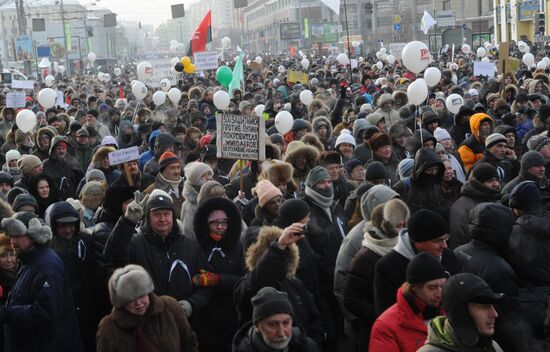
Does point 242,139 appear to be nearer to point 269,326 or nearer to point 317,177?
point 317,177

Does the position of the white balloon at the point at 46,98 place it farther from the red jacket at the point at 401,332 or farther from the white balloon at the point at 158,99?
the red jacket at the point at 401,332

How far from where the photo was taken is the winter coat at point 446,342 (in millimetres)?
3700

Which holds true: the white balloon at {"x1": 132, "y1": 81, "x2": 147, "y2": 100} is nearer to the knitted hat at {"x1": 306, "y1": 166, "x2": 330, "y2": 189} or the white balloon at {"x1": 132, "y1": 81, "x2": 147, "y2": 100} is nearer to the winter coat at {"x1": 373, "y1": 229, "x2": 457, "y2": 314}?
the knitted hat at {"x1": 306, "y1": 166, "x2": 330, "y2": 189}

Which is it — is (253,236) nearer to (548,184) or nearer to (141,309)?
(141,309)

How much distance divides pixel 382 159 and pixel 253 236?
11.5ft

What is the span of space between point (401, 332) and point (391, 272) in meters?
0.62

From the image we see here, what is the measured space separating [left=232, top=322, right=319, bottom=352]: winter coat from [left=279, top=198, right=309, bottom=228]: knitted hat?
127cm

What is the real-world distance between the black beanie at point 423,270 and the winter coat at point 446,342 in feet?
1.29

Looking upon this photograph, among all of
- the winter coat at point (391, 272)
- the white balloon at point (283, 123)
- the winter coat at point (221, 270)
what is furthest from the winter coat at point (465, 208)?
the white balloon at point (283, 123)

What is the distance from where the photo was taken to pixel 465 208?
20.9 feet

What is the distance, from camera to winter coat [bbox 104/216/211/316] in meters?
5.43

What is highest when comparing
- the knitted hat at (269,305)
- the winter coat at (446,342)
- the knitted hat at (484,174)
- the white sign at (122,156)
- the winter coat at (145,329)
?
Result: the white sign at (122,156)

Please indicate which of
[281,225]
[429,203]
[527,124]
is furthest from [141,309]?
[527,124]

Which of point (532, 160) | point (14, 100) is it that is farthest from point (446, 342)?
point (14, 100)
